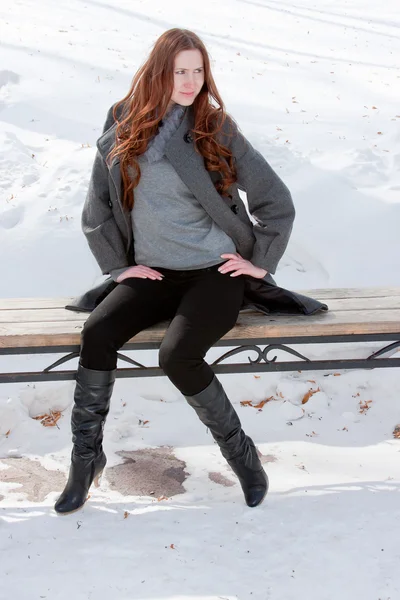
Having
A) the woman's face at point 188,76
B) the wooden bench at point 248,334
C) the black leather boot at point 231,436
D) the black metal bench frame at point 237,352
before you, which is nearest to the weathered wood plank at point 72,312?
the wooden bench at point 248,334

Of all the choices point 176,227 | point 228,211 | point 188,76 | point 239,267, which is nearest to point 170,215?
point 176,227

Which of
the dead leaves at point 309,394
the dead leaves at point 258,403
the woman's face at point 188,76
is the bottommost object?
the dead leaves at point 258,403

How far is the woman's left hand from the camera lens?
2811 mm

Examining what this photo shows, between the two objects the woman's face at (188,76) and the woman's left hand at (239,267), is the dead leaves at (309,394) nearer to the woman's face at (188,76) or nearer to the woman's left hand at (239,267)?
the woman's left hand at (239,267)

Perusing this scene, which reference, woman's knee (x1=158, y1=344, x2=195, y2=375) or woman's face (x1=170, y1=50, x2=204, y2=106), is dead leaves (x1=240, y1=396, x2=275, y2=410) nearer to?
woman's knee (x1=158, y1=344, x2=195, y2=375)

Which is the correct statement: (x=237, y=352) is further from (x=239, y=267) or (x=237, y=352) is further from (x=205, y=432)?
(x=205, y=432)

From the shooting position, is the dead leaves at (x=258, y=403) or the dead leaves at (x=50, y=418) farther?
the dead leaves at (x=258, y=403)

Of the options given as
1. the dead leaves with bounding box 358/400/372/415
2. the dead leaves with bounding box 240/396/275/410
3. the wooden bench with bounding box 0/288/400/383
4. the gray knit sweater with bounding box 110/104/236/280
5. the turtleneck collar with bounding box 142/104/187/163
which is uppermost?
the turtleneck collar with bounding box 142/104/187/163

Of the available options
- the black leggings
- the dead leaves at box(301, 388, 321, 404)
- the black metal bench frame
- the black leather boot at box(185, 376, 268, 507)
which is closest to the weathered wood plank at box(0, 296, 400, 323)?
the black metal bench frame

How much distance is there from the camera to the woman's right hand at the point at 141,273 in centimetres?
284

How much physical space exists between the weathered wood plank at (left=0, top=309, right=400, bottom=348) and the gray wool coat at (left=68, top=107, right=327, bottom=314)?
105 millimetres

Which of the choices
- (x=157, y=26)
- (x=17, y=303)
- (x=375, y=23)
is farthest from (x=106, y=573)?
(x=375, y=23)

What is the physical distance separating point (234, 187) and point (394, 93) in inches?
216

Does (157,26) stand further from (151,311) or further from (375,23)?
(151,311)
